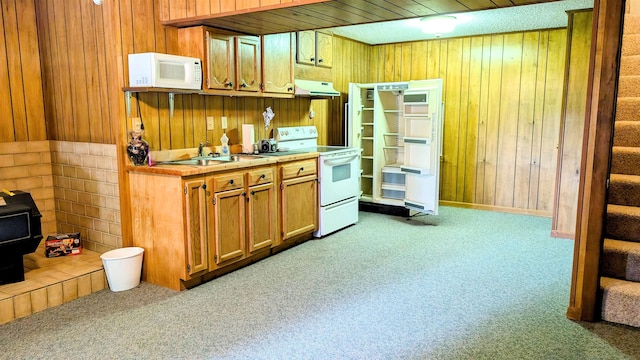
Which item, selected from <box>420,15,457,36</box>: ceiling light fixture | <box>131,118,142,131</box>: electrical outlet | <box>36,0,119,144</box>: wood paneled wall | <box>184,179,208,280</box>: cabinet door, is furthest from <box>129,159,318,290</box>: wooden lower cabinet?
<box>420,15,457,36</box>: ceiling light fixture

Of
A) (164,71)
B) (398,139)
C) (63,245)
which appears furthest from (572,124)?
(63,245)

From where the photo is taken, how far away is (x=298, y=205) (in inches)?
182

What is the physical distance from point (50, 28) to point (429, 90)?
389cm

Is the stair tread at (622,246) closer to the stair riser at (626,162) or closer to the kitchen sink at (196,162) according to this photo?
the stair riser at (626,162)

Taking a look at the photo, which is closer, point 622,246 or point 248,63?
point 622,246

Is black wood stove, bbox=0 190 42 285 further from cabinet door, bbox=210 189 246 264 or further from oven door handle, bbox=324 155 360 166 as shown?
oven door handle, bbox=324 155 360 166

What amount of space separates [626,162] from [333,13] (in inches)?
106

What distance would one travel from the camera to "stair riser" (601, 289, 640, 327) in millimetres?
2962

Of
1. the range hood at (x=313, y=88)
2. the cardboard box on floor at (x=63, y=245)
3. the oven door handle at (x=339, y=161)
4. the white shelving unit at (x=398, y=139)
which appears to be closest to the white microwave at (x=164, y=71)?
the cardboard box on floor at (x=63, y=245)

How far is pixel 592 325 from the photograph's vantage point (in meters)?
2.99

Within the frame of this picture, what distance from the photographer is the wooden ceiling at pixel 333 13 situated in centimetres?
303

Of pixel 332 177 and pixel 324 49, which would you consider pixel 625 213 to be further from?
pixel 324 49

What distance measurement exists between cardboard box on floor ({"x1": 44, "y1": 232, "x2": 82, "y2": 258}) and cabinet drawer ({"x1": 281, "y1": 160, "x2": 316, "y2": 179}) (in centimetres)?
188

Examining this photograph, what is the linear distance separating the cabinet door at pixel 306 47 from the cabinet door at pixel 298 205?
57.0 inches
